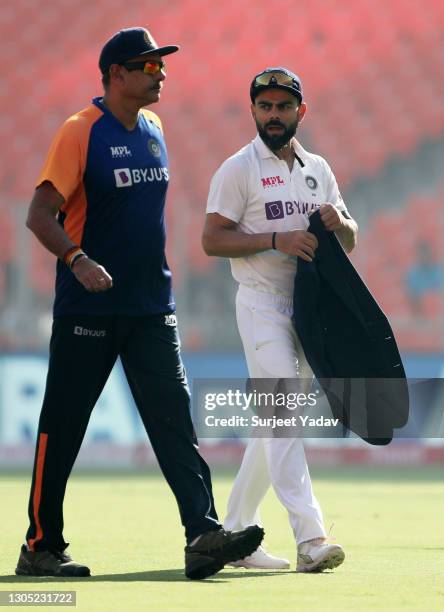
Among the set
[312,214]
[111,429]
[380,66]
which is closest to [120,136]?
[312,214]

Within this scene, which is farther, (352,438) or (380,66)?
(380,66)

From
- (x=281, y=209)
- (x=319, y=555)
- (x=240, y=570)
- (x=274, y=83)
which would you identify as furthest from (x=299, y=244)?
(x=240, y=570)

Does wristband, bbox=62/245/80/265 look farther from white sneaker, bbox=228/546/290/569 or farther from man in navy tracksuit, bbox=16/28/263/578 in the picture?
white sneaker, bbox=228/546/290/569

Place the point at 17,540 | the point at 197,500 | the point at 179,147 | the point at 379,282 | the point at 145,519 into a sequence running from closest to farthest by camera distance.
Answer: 1. the point at 197,500
2. the point at 17,540
3. the point at 145,519
4. the point at 379,282
5. the point at 179,147

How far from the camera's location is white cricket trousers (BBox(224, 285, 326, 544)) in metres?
5.43

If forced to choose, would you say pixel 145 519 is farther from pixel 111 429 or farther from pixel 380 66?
pixel 380 66

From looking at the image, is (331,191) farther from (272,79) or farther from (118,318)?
(118,318)

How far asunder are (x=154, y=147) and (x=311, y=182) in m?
0.73

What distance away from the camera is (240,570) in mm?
5676

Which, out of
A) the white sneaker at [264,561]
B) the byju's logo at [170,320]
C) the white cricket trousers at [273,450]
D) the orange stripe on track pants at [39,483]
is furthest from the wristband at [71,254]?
the white sneaker at [264,561]

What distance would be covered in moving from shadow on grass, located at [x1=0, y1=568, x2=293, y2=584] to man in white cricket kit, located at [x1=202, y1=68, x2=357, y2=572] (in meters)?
0.21

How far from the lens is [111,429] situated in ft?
44.0

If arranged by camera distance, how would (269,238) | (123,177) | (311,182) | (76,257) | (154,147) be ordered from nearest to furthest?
(76,257) < (123,177) < (154,147) < (269,238) < (311,182)

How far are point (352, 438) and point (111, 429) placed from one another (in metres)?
2.32
